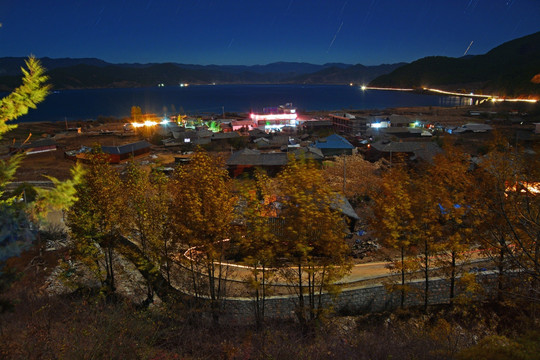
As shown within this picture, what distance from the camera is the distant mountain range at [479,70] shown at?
10172 cm

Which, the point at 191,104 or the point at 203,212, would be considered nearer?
the point at 203,212

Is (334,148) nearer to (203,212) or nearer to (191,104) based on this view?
(203,212)

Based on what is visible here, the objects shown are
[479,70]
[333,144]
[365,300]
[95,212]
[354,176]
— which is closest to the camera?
[95,212]

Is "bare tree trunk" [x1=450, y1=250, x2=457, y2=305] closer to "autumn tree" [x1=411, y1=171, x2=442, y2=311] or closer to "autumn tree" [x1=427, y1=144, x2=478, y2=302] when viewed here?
"autumn tree" [x1=427, y1=144, x2=478, y2=302]

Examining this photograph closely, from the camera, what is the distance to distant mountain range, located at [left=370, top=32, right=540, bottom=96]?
101725 millimetres

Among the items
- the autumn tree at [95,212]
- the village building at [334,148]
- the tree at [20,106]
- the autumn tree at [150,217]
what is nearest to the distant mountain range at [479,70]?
the village building at [334,148]

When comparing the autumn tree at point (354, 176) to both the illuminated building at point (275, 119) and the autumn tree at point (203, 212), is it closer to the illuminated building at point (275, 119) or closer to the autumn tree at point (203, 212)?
Answer: the autumn tree at point (203, 212)

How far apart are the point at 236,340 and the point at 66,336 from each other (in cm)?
362

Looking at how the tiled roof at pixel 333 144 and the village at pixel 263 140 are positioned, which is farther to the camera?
the tiled roof at pixel 333 144

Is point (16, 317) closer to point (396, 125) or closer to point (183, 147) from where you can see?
point (183, 147)

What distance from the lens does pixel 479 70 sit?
5128 inches

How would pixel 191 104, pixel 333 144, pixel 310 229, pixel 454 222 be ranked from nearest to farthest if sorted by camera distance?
pixel 310 229 < pixel 454 222 < pixel 333 144 < pixel 191 104

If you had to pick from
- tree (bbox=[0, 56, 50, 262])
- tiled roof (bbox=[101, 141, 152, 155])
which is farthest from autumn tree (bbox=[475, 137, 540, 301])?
tiled roof (bbox=[101, 141, 152, 155])

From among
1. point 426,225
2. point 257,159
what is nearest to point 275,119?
point 257,159
